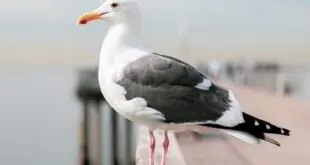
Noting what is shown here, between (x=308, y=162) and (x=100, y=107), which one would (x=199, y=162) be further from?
(x=100, y=107)

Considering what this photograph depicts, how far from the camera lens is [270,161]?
5.85m

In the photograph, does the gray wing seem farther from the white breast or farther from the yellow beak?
the yellow beak

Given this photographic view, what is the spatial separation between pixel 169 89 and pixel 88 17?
64 cm

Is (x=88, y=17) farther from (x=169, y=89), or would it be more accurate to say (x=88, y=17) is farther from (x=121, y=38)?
(x=169, y=89)

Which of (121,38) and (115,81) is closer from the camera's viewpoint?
(115,81)

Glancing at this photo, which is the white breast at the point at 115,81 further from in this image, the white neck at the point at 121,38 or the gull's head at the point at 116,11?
the gull's head at the point at 116,11

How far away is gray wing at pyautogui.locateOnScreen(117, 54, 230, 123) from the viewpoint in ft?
12.6

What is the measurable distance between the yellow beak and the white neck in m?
0.11

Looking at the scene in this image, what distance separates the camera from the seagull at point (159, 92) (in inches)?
151

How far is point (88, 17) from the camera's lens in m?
4.05

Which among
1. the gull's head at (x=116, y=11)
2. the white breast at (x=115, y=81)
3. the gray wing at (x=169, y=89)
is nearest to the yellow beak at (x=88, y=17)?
the gull's head at (x=116, y=11)

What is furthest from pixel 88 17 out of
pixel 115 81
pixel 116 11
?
pixel 115 81

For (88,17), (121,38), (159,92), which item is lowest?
(159,92)

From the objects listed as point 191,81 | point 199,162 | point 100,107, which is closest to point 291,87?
point 100,107
